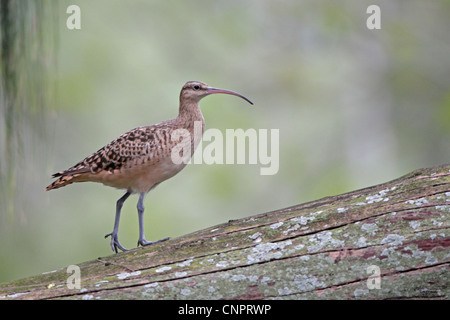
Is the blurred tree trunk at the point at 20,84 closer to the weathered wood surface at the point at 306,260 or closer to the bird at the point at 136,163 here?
the weathered wood surface at the point at 306,260

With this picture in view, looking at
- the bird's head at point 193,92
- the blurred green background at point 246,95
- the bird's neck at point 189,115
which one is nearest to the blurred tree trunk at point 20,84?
the bird's neck at point 189,115

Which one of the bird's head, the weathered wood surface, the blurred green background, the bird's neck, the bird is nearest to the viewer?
the weathered wood surface

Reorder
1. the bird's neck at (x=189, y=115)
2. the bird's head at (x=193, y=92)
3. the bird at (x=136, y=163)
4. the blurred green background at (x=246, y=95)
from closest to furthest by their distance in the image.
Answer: the bird at (x=136, y=163) < the bird's neck at (x=189, y=115) < the bird's head at (x=193, y=92) < the blurred green background at (x=246, y=95)

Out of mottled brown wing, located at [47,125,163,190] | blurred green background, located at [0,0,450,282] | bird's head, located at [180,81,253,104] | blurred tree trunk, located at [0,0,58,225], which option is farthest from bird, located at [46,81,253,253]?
blurred green background, located at [0,0,450,282]

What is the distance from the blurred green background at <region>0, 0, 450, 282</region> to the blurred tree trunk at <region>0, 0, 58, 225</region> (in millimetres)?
8470

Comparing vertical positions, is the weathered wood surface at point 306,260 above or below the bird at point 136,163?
below

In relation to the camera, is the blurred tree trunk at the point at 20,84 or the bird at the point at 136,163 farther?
the bird at the point at 136,163

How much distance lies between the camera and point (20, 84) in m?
3.60

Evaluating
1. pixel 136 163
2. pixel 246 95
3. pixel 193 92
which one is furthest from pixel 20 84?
pixel 246 95

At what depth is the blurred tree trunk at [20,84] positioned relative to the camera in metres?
3.58

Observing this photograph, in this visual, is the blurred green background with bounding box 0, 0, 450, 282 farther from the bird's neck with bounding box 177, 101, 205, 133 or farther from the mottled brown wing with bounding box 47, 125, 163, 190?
the mottled brown wing with bounding box 47, 125, 163, 190

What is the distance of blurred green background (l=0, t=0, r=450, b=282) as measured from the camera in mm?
12867

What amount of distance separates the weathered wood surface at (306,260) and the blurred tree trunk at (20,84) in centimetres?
75

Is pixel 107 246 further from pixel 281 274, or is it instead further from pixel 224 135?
pixel 281 274
